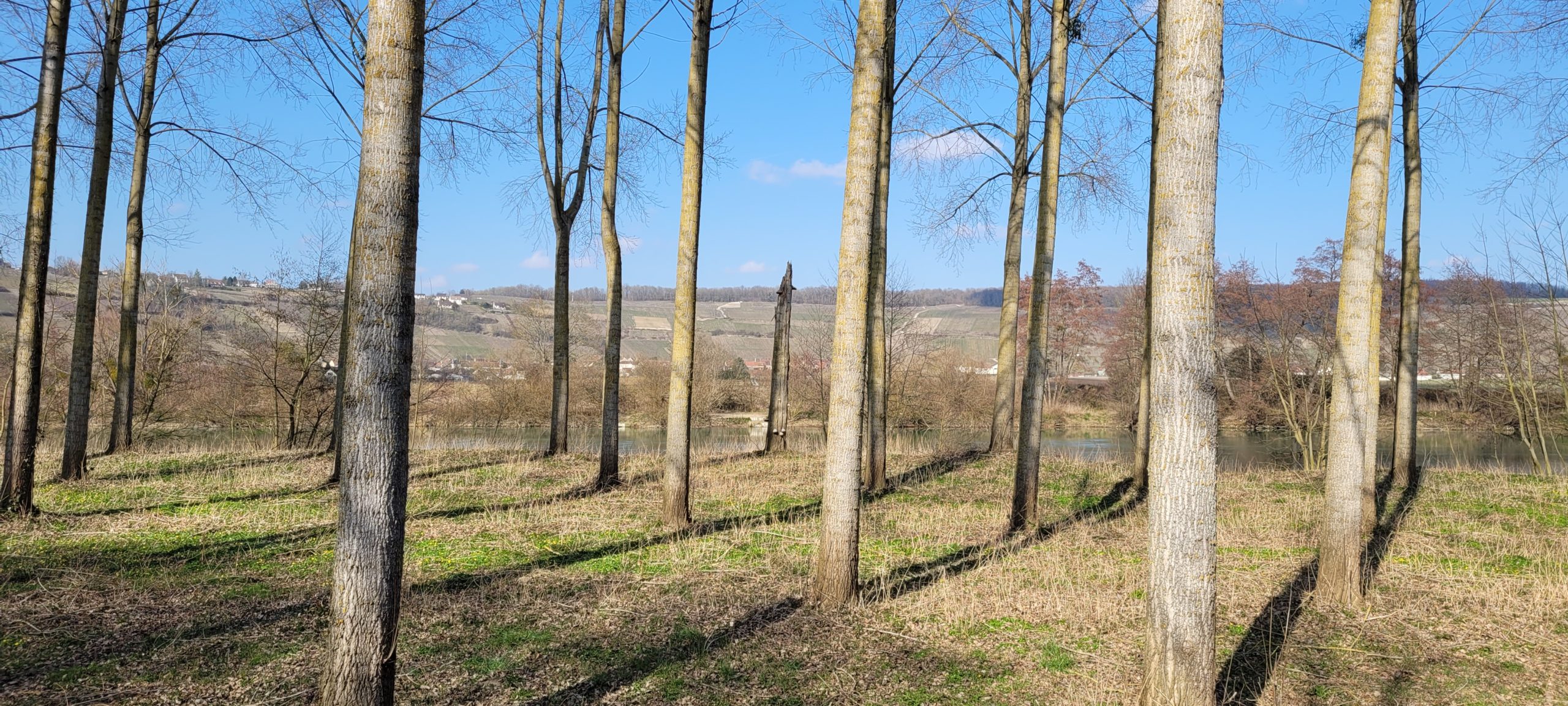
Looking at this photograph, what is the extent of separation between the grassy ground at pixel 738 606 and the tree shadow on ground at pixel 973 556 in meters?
0.04

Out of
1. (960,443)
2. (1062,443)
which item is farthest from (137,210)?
(1062,443)

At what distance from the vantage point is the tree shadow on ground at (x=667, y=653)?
406 centimetres

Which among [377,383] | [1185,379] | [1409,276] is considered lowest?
[377,383]

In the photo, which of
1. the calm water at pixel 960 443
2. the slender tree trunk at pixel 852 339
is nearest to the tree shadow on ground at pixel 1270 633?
the slender tree trunk at pixel 852 339

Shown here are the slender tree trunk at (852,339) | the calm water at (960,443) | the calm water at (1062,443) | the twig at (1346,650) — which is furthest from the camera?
the calm water at (1062,443)

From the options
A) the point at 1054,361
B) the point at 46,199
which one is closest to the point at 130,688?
the point at 46,199

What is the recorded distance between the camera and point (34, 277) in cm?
764

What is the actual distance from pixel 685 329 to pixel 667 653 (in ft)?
13.6

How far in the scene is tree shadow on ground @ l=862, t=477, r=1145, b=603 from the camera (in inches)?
241

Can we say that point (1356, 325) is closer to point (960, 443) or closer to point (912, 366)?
point (960, 443)

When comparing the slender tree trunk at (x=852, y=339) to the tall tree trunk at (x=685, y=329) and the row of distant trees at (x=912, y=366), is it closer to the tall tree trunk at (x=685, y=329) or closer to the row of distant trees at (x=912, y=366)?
the tall tree trunk at (x=685, y=329)

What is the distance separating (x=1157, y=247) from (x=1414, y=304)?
10.2 metres

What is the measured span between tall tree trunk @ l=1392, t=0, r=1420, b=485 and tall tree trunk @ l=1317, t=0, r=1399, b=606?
18.6 feet

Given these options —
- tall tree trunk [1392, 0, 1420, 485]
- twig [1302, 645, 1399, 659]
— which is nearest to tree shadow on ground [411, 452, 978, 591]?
twig [1302, 645, 1399, 659]
